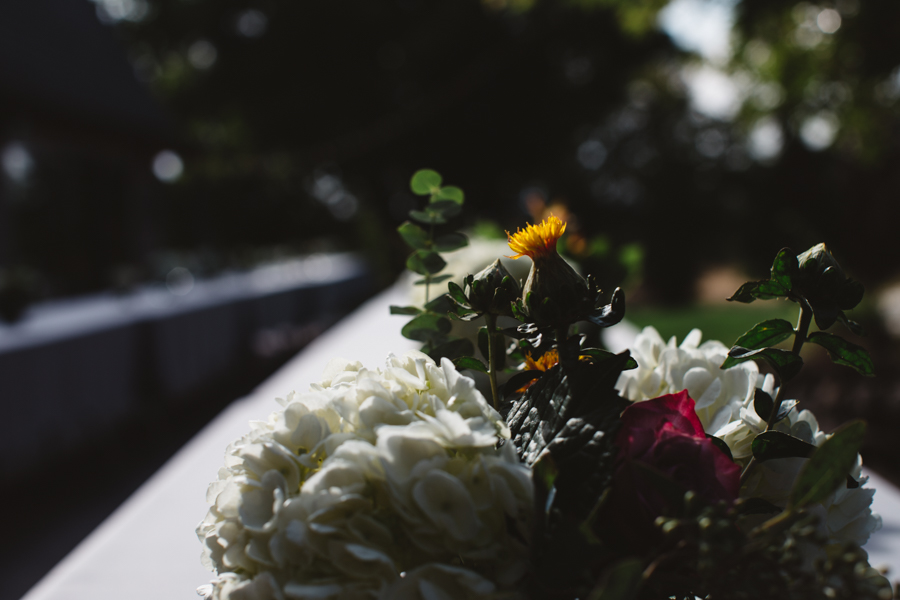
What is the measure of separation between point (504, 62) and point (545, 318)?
640 inches

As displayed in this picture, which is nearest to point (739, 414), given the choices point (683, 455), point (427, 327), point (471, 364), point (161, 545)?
point (683, 455)

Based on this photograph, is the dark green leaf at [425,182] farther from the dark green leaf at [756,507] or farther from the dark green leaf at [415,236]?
the dark green leaf at [756,507]

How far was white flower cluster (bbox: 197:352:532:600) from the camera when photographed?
0.37 metres

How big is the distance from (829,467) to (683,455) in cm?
9

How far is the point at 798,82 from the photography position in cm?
519

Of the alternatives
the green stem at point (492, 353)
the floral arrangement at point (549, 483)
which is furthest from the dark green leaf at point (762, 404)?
the green stem at point (492, 353)

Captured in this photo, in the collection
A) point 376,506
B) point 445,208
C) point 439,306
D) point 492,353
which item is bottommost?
point 376,506

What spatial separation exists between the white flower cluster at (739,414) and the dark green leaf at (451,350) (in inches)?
7.1

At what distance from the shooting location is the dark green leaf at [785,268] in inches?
17.2

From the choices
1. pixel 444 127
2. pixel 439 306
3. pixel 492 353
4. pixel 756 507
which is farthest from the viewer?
pixel 444 127

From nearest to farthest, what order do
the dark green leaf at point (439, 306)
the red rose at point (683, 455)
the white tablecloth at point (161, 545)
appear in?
the red rose at point (683, 455)
the dark green leaf at point (439, 306)
the white tablecloth at point (161, 545)

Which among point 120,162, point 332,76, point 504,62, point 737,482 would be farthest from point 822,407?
point 332,76

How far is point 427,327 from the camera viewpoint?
2.27 feet

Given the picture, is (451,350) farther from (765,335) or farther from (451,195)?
(765,335)
